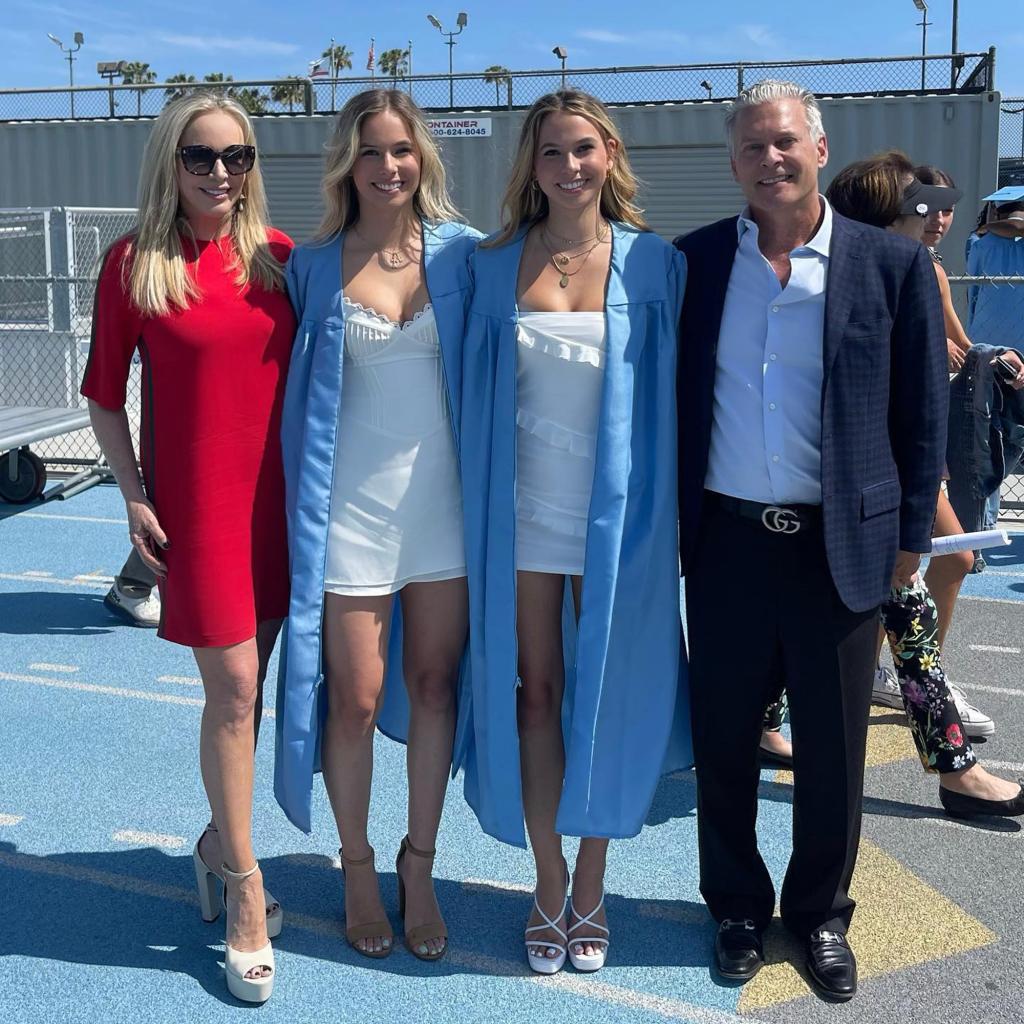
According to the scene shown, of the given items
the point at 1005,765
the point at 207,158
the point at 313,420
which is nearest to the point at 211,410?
the point at 313,420

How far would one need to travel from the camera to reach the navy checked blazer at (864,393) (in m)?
2.63

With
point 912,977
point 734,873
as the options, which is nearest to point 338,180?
point 734,873

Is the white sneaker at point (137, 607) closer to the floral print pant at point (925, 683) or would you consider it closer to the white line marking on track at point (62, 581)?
the white line marking on track at point (62, 581)

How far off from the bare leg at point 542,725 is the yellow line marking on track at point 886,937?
1.78ft

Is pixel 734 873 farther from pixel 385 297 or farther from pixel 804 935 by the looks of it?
pixel 385 297

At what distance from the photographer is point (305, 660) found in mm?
2887

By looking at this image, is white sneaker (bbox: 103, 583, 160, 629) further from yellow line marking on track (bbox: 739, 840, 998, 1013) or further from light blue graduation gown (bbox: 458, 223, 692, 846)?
yellow line marking on track (bbox: 739, 840, 998, 1013)

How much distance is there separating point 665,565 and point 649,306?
0.62 meters

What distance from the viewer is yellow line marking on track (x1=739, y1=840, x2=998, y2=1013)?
2925 millimetres

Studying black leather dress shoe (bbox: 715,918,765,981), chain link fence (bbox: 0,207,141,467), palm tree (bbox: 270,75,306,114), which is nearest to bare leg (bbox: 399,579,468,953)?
black leather dress shoe (bbox: 715,918,765,981)

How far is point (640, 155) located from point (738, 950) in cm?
1868

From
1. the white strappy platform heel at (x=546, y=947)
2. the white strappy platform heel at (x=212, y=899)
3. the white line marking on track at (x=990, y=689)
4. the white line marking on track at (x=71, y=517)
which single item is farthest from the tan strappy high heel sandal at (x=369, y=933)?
the white line marking on track at (x=71, y=517)

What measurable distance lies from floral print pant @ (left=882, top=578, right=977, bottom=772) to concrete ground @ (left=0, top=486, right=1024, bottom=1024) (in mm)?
213

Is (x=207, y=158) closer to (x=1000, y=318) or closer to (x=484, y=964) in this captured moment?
(x=484, y=964)
